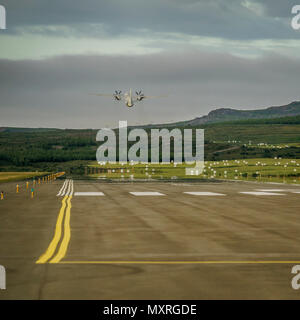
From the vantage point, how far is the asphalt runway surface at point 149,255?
34.6ft

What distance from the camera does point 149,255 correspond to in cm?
1461

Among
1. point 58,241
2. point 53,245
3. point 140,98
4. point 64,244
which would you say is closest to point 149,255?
point 64,244

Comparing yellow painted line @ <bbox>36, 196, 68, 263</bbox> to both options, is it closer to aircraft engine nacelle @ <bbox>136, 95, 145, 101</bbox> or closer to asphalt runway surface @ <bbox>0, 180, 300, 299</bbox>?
asphalt runway surface @ <bbox>0, 180, 300, 299</bbox>

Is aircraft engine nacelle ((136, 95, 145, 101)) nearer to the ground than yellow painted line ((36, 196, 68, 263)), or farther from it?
farther from it

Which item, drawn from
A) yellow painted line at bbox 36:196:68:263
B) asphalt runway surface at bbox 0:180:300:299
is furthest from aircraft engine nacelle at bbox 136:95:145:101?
yellow painted line at bbox 36:196:68:263

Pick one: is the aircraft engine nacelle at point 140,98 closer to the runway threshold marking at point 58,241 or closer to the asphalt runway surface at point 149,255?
the asphalt runway surface at point 149,255

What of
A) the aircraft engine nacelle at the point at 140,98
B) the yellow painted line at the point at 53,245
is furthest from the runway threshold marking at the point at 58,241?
the aircraft engine nacelle at the point at 140,98

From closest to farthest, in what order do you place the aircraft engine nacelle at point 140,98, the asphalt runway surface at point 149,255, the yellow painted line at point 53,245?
the asphalt runway surface at point 149,255 → the yellow painted line at point 53,245 → the aircraft engine nacelle at point 140,98

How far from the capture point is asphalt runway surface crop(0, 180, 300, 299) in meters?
10.5

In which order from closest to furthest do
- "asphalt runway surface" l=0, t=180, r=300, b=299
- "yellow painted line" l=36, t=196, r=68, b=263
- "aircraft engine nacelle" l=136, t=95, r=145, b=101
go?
1. "asphalt runway surface" l=0, t=180, r=300, b=299
2. "yellow painted line" l=36, t=196, r=68, b=263
3. "aircraft engine nacelle" l=136, t=95, r=145, b=101
